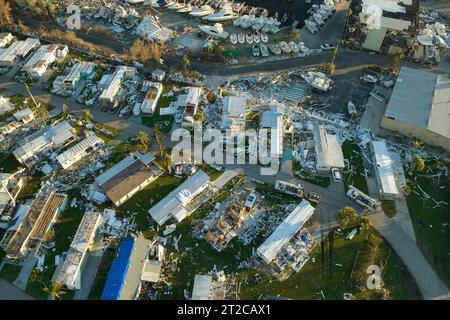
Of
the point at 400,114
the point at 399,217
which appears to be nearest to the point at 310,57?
the point at 400,114

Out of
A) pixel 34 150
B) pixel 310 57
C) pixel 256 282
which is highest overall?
pixel 310 57

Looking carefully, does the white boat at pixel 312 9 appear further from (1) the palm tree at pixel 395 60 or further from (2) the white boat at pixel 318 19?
(1) the palm tree at pixel 395 60

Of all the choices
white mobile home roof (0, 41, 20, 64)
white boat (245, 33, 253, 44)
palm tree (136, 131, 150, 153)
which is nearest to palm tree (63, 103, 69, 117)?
palm tree (136, 131, 150, 153)

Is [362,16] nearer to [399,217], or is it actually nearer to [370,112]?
[370,112]

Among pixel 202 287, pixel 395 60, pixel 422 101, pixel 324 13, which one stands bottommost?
pixel 202 287

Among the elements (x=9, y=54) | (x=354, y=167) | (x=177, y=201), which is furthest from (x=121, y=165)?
(x=9, y=54)

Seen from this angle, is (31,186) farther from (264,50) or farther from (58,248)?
(264,50)
